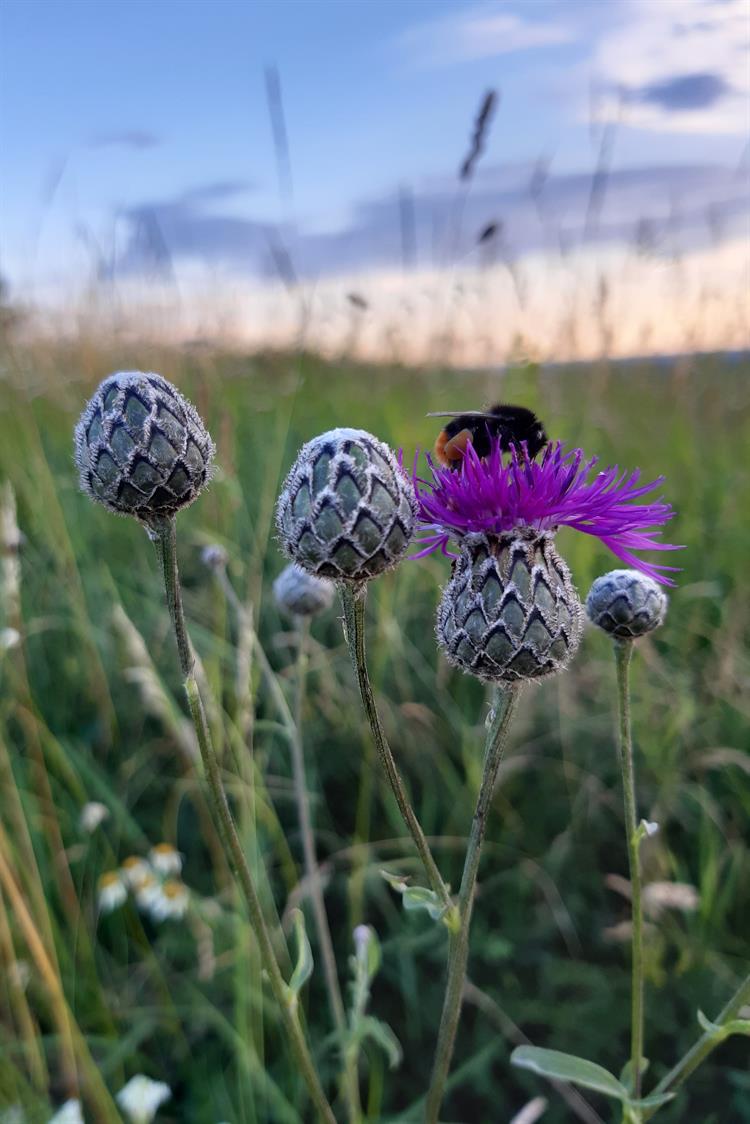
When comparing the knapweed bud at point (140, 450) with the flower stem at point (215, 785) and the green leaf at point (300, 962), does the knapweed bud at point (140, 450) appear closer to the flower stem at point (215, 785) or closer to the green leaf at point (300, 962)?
the flower stem at point (215, 785)

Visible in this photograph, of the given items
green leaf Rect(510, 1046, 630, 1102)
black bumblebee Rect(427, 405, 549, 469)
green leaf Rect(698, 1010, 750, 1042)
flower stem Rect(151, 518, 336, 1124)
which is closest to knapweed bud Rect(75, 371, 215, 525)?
flower stem Rect(151, 518, 336, 1124)

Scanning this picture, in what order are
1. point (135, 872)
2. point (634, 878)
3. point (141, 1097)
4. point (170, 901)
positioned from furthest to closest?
point (135, 872) → point (170, 901) → point (141, 1097) → point (634, 878)

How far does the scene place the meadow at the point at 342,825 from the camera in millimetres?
2379

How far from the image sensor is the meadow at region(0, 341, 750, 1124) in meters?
2.38

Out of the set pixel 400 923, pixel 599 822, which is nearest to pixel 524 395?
pixel 599 822

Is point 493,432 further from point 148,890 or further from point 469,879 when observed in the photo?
point 148,890

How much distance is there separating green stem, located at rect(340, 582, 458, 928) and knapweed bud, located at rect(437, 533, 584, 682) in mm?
169

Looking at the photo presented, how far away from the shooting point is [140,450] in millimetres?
1326

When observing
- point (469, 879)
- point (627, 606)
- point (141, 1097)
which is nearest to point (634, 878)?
point (469, 879)

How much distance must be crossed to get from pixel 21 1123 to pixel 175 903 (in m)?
0.64

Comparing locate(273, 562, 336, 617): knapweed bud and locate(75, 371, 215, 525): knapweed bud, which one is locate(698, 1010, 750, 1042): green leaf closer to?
locate(75, 371, 215, 525): knapweed bud

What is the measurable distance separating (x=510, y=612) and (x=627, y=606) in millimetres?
415

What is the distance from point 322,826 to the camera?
3043 mm

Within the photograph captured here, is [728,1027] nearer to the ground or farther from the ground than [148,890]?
farther from the ground
